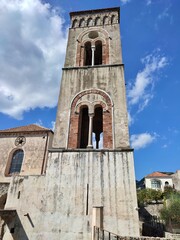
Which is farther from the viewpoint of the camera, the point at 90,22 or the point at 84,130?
the point at 90,22

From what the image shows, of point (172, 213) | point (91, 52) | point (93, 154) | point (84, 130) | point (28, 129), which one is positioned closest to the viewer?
point (93, 154)

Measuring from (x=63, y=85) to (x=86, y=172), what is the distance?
5795 mm

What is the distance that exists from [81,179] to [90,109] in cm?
400

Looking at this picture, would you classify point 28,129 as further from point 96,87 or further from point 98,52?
point 96,87

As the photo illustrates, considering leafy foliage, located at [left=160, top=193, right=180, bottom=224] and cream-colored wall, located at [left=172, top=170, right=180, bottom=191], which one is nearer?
leafy foliage, located at [left=160, top=193, right=180, bottom=224]

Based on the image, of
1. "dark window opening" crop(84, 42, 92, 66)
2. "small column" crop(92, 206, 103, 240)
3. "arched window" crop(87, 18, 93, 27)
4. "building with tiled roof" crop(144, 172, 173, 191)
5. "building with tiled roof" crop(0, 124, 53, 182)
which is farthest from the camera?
"building with tiled roof" crop(144, 172, 173, 191)

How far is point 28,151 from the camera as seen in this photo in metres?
19.2

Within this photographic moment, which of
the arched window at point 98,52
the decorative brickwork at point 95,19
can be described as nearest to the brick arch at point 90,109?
the arched window at point 98,52

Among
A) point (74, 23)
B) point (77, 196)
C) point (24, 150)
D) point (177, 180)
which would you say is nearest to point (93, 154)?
point (77, 196)

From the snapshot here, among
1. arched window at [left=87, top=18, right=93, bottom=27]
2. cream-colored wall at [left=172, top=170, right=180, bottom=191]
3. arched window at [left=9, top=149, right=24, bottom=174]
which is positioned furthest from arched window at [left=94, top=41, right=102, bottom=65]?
cream-colored wall at [left=172, top=170, right=180, bottom=191]

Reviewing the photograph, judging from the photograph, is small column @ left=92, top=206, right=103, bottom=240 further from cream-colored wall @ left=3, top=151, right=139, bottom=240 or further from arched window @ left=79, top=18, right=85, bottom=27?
arched window @ left=79, top=18, right=85, bottom=27

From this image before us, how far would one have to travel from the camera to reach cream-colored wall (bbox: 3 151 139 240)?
714 cm

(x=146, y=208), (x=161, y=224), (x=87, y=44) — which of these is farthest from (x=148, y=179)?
(x=87, y=44)

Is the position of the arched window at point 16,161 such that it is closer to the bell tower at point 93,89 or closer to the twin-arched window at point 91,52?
the bell tower at point 93,89
